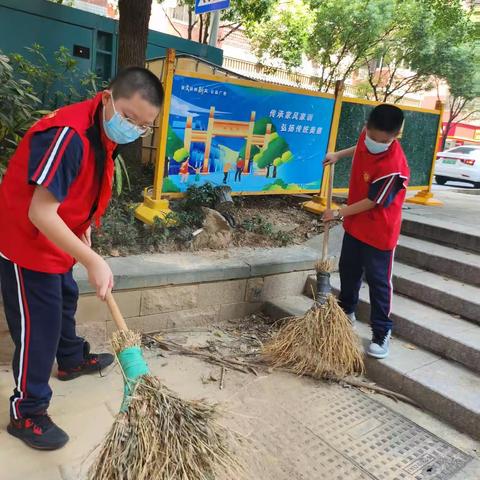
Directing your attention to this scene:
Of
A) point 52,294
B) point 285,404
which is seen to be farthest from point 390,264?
point 52,294

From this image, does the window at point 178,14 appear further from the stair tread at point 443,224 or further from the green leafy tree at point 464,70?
the stair tread at point 443,224

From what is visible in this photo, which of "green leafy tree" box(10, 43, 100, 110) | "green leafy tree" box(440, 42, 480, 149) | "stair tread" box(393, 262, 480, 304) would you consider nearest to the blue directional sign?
"green leafy tree" box(10, 43, 100, 110)

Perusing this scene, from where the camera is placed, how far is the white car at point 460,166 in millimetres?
14578

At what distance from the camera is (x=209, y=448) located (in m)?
1.82

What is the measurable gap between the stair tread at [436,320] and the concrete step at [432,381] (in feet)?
0.58

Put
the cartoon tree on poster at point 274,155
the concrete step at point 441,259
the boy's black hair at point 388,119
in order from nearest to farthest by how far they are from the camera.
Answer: the boy's black hair at point 388,119 < the concrete step at point 441,259 < the cartoon tree on poster at point 274,155

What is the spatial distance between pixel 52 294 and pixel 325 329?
5.87 ft

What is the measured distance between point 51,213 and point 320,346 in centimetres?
201

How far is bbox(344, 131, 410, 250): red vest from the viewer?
3164 mm

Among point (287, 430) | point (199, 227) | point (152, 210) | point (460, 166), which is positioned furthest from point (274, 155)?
point (460, 166)

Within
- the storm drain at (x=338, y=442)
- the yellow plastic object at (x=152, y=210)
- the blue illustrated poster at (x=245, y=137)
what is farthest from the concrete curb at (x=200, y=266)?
the storm drain at (x=338, y=442)

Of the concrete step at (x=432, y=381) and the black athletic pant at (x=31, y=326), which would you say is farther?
the concrete step at (x=432, y=381)

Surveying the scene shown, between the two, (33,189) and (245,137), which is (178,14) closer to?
(245,137)

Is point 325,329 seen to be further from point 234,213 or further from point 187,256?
point 234,213
